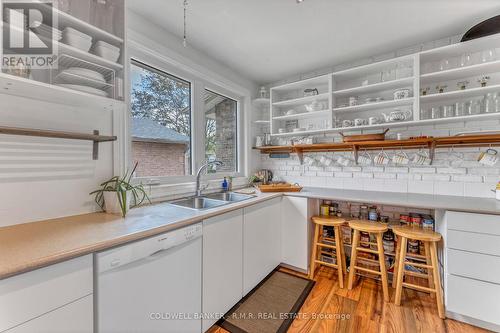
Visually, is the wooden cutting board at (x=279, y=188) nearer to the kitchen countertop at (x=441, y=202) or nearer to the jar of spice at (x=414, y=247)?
the kitchen countertop at (x=441, y=202)

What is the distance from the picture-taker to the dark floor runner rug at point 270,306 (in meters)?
1.57

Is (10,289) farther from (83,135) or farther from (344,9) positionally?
(344,9)

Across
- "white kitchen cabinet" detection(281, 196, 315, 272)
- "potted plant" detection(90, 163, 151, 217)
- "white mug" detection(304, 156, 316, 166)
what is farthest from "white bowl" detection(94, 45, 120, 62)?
"white mug" detection(304, 156, 316, 166)

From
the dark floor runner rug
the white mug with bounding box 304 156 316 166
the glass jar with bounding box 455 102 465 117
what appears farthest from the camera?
the white mug with bounding box 304 156 316 166

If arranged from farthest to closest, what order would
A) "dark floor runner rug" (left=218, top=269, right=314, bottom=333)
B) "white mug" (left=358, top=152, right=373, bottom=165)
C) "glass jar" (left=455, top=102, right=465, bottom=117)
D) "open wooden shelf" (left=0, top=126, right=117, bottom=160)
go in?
1. "white mug" (left=358, top=152, right=373, bottom=165)
2. "glass jar" (left=455, top=102, right=465, bottom=117)
3. "dark floor runner rug" (left=218, top=269, right=314, bottom=333)
4. "open wooden shelf" (left=0, top=126, right=117, bottom=160)

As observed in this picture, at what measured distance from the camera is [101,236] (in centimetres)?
98

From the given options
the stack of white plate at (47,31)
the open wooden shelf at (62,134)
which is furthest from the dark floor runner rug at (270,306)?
the stack of white plate at (47,31)

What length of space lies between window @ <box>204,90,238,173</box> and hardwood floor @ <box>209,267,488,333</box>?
1.69 m

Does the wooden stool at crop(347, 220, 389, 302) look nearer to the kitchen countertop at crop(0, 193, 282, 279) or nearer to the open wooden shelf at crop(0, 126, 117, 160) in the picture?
the kitchen countertop at crop(0, 193, 282, 279)

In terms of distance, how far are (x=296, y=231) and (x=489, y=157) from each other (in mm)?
1842

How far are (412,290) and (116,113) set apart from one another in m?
3.02

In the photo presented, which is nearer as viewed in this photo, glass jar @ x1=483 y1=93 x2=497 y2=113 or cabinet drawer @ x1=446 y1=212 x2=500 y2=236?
cabinet drawer @ x1=446 y1=212 x2=500 y2=236

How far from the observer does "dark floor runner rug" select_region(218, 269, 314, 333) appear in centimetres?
157

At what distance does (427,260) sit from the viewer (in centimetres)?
180
